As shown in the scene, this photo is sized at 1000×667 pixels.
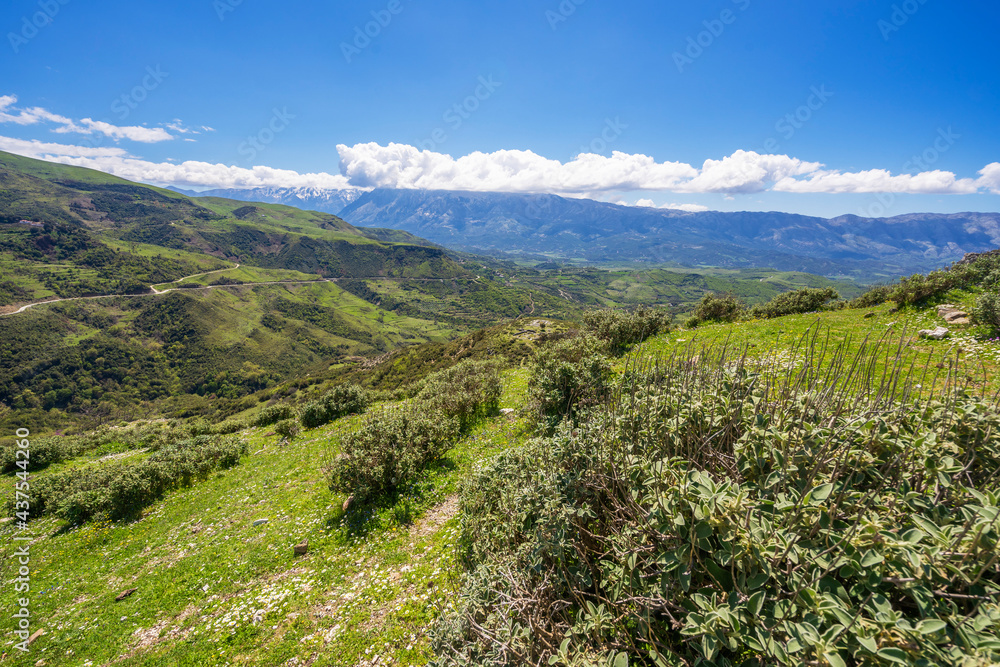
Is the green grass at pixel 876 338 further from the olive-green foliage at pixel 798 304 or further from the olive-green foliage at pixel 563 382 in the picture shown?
the olive-green foliage at pixel 798 304

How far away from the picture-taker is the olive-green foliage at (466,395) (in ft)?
61.1

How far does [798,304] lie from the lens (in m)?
26.0

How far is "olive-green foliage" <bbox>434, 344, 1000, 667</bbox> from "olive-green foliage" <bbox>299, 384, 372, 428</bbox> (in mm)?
23608

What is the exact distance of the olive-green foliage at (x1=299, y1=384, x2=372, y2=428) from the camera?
85.8 ft

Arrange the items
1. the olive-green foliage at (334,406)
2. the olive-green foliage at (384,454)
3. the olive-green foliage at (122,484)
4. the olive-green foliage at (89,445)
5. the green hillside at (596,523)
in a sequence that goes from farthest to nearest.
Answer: the olive-green foliage at (334,406), the olive-green foliage at (89,445), the olive-green foliage at (122,484), the olive-green foliage at (384,454), the green hillside at (596,523)

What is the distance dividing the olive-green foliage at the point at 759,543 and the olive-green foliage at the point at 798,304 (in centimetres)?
2547

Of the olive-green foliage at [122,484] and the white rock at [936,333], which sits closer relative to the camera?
the white rock at [936,333]

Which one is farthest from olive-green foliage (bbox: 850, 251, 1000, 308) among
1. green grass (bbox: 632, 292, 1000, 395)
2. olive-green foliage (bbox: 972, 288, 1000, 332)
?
olive-green foliage (bbox: 972, 288, 1000, 332)

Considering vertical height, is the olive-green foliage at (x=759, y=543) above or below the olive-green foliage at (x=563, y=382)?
above

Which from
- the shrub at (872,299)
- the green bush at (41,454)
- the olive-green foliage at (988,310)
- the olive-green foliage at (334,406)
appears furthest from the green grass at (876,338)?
the green bush at (41,454)

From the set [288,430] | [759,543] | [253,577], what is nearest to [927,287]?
[759,543]

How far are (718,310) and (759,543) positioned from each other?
88.4ft

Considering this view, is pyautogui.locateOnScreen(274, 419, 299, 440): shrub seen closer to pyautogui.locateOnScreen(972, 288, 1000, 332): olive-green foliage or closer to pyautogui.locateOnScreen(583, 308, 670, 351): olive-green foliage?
pyautogui.locateOnScreen(583, 308, 670, 351): olive-green foliage

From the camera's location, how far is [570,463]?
6.89 m
